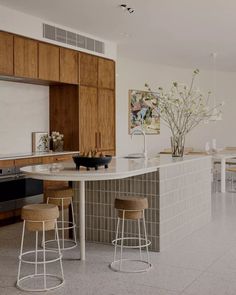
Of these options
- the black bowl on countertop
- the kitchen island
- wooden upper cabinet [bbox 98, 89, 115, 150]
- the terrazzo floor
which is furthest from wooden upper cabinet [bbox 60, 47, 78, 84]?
the black bowl on countertop

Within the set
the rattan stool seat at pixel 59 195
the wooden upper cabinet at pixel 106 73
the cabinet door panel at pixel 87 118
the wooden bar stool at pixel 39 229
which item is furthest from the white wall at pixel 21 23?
the wooden bar stool at pixel 39 229

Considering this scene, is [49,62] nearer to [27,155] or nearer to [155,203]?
[27,155]

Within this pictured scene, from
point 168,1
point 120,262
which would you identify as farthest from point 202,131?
point 120,262

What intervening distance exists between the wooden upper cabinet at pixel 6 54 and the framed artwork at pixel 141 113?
14.1 feet

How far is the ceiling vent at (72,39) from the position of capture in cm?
641

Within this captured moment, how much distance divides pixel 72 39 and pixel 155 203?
11.6 ft

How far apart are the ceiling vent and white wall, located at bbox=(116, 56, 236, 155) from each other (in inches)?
75.1

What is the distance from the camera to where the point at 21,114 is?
6723 millimetres

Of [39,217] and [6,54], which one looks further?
[6,54]

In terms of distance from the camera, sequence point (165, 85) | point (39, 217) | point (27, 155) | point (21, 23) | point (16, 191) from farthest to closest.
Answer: point (165, 85) → point (27, 155) → point (21, 23) → point (16, 191) → point (39, 217)

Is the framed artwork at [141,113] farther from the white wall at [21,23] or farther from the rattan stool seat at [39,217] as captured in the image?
the rattan stool seat at [39,217]

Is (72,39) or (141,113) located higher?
(72,39)

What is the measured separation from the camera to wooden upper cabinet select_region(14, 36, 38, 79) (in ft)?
19.1

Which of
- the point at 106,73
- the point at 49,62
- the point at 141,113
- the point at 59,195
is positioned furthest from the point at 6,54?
the point at 141,113
